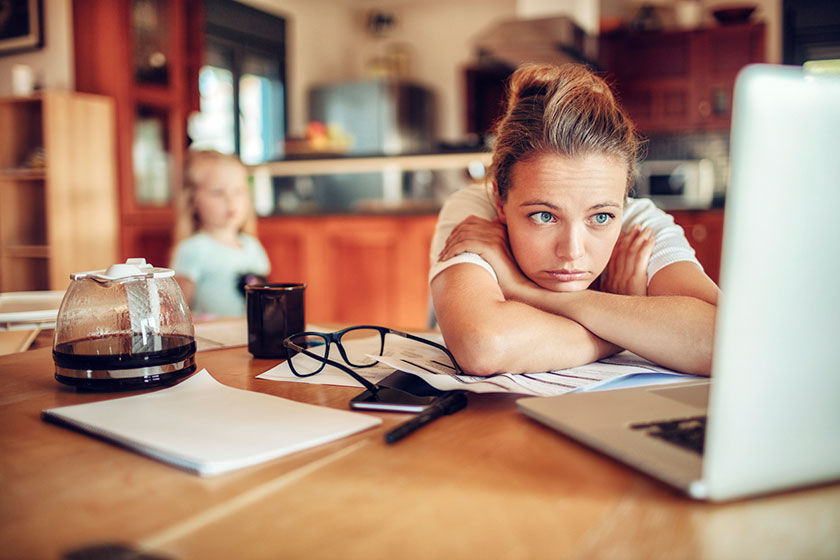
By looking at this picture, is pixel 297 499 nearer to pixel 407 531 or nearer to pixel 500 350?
pixel 407 531

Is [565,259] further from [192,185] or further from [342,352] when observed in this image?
[192,185]

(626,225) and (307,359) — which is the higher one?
(626,225)

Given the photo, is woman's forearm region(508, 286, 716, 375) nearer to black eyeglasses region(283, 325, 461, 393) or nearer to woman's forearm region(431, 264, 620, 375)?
woman's forearm region(431, 264, 620, 375)

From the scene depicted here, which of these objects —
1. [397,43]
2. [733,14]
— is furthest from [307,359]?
[397,43]

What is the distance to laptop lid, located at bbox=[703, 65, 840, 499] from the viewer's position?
0.34 meters

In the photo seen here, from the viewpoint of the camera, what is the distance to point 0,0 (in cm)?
403

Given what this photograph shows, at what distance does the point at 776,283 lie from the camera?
0.36 metres

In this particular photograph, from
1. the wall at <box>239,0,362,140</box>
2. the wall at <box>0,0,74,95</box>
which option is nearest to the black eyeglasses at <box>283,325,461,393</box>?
the wall at <box>0,0,74,95</box>

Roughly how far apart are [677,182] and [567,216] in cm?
498

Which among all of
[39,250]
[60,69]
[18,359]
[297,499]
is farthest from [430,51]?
[297,499]

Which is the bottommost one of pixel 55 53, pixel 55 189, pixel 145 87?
pixel 55 189

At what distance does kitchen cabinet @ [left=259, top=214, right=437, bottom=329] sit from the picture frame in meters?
1.87

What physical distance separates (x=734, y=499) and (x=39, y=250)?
13.1 ft

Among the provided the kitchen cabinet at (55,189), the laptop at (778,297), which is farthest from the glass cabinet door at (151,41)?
the laptop at (778,297)
